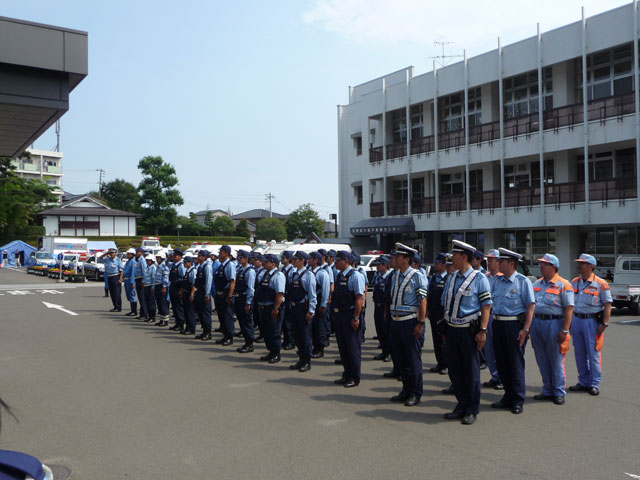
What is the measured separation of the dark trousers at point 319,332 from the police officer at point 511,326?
4.32 metres

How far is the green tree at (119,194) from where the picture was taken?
100 m

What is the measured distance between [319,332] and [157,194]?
61.5m

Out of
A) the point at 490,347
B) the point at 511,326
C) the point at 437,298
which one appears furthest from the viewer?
the point at 437,298

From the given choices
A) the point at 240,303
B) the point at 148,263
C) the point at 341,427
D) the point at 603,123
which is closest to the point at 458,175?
the point at 603,123

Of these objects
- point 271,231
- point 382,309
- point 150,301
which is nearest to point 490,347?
point 382,309

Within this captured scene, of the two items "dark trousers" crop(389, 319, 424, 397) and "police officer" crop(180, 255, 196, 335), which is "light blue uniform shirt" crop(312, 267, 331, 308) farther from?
"police officer" crop(180, 255, 196, 335)

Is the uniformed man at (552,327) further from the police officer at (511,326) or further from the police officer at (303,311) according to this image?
the police officer at (303,311)

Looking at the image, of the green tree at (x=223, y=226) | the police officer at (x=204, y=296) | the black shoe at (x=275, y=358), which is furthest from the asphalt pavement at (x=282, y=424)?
the green tree at (x=223, y=226)

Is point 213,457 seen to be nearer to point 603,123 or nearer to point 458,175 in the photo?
point 603,123

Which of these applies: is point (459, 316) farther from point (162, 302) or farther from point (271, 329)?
point (162, 302)

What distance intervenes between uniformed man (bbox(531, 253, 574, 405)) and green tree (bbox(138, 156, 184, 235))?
64.7 m

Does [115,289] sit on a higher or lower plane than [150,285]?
lower

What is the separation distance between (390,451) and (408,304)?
2.23 metres

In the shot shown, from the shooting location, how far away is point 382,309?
35.8ft
